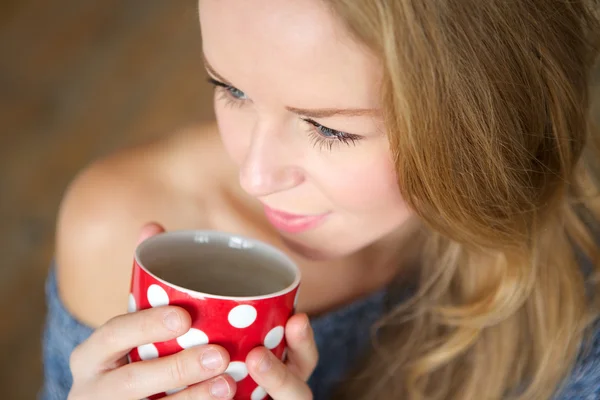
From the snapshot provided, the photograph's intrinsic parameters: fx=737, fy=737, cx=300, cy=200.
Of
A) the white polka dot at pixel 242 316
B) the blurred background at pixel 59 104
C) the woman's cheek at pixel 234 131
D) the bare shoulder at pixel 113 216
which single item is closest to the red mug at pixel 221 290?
the white polka dot at pixel 242 316

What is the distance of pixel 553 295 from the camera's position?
1.04 metres

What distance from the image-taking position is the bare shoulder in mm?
1108

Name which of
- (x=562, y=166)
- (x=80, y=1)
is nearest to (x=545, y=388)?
(x=562, y=166)

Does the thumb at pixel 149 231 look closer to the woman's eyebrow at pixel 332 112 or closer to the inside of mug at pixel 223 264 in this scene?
the inside of mug at pixel 223 264

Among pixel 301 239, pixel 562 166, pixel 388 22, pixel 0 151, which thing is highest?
pixel 388 22

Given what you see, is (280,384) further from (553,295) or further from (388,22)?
(553,295)

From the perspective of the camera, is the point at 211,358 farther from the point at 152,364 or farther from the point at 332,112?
the point at 332,112

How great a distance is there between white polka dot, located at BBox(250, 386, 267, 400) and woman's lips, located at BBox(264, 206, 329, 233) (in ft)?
0.73

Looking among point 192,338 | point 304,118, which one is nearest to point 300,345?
point 192,338

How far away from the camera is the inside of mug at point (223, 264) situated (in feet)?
2.61

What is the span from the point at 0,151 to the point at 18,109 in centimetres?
13

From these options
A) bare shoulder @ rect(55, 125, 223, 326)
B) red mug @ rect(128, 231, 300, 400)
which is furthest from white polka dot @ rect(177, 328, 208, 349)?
bare shoulder @ rect(55, 125, 223, 326)

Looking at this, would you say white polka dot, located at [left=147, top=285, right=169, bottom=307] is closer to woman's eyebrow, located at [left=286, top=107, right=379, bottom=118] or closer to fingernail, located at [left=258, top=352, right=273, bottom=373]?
fingernail, located at [left=258, top=352, right=273, bottom=373]

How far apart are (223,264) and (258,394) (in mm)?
151
